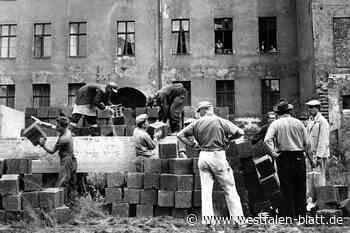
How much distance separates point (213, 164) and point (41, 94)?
63.2ft

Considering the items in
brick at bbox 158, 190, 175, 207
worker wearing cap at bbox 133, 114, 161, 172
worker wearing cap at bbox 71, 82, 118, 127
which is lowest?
brick at bbox 158, 190, 175, 207

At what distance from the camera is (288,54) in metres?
24.5

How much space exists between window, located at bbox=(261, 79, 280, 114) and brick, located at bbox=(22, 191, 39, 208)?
56.7 ft

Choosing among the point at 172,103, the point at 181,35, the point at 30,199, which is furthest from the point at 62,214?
the point at 181,35

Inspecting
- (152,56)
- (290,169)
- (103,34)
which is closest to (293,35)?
(152,56)

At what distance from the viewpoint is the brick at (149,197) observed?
30.5 feet

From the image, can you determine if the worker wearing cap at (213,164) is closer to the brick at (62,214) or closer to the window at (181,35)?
the brick at (62,214)

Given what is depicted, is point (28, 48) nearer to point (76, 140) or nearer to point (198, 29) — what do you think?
point (198, 29)

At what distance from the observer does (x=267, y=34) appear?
24.9m

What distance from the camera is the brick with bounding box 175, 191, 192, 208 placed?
891 centimetres

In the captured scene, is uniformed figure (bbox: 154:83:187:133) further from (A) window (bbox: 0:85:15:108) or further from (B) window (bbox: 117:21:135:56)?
(A) window (bbox: 0:85:15:108)

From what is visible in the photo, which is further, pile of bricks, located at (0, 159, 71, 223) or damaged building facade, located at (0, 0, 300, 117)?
damaged building facade, located at (0, 0, 300, 117)

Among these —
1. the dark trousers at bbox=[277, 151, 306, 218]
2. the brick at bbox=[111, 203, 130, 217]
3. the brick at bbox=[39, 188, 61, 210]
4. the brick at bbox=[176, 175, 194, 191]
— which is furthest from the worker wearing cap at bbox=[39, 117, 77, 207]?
the dark trousers at bbox=[277, 151, 306, 218]

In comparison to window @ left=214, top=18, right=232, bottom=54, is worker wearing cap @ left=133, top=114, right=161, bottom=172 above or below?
below
